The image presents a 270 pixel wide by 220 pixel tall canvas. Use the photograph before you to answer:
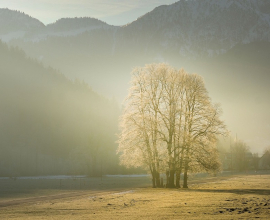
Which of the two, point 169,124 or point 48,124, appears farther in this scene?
point 48,124

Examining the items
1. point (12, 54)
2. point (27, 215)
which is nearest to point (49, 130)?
point (12, 54)

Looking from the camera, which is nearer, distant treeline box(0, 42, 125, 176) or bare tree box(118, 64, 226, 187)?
bare tree box(118, 64, 226, 187)

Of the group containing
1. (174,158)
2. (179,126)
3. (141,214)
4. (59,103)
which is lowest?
Result: (141,214)

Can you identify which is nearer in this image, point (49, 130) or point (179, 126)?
point (179, 126)

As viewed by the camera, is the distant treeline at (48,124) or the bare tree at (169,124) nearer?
the bare tree at (169,124)

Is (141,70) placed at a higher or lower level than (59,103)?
lower

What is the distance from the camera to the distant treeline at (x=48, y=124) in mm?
123562

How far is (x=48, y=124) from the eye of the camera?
465 ft

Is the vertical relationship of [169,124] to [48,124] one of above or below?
below

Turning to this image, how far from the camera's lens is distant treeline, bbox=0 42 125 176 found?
12356cm

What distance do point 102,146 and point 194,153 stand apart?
95226 mm

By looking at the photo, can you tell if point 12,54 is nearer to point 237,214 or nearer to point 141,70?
point 141,70

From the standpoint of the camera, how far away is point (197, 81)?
46562 mm

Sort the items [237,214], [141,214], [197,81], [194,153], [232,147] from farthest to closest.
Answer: [232,147] < [197,81] < [194,153] < [141,214] < [237,214]
